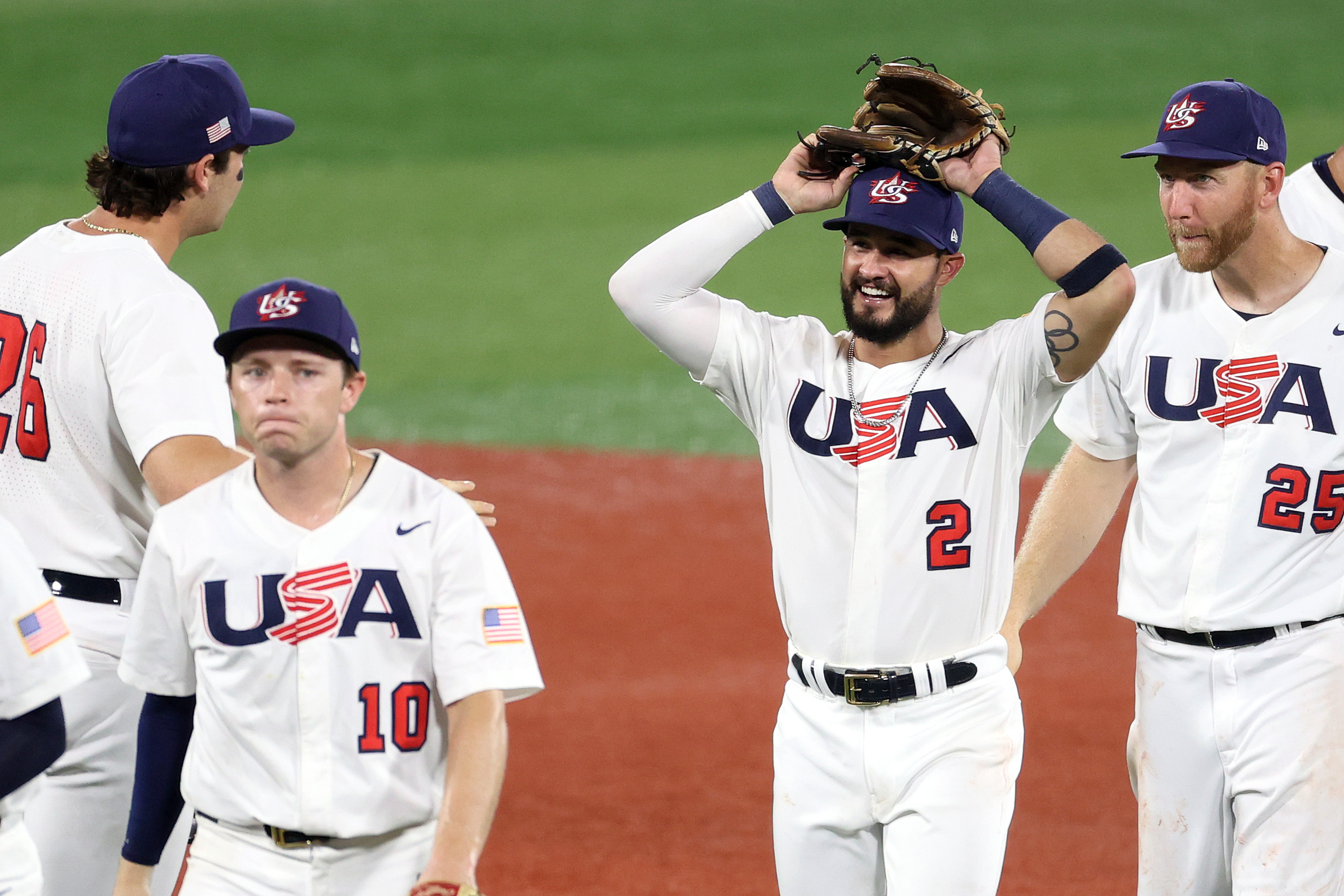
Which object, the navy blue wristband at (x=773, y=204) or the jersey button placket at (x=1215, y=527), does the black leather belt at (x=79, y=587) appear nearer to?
the navy blue wristband at (x=773, y=204)

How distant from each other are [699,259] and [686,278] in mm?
56

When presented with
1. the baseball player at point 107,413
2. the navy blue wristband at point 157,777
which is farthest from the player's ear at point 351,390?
the navy blue wristband at point 157,777

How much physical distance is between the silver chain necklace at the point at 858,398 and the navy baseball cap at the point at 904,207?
25 cm

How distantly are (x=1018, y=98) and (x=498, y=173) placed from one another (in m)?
6.84

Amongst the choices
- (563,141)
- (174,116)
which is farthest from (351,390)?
(563,141)

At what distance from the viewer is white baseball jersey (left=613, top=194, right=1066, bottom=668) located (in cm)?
386

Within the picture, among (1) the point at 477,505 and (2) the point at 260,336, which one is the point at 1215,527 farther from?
(2) the point at 260,336

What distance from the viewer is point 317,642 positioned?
10.4 ft

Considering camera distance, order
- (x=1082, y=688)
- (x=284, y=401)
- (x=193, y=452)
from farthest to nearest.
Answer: (x=1082, y=688), (x=193, y=452), (x=284, y=401)

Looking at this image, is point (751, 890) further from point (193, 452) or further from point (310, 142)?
point (310, 142)

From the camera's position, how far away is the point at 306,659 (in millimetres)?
3182

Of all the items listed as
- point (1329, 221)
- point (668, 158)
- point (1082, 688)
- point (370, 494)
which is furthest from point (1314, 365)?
point (668, 158)

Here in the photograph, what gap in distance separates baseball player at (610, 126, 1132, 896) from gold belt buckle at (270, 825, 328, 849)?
1.17 m

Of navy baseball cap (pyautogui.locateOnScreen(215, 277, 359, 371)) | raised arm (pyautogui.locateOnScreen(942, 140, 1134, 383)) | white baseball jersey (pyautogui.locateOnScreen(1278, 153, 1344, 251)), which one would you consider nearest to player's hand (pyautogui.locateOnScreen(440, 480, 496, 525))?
navy baseball cap (pyautogui.locateOnScreen(215, 277, 359, 371))
